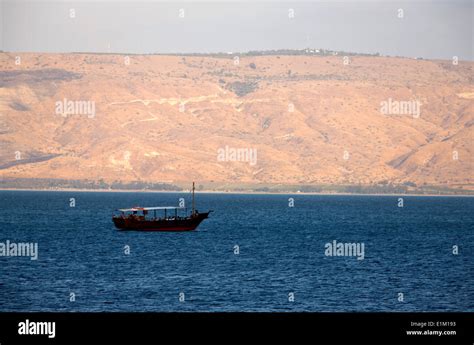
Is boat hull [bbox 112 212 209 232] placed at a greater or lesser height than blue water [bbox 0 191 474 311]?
greater

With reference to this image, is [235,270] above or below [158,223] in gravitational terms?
below

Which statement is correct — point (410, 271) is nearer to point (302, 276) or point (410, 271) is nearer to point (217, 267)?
point (302, 276)

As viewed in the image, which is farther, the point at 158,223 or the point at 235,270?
the point at 158,223

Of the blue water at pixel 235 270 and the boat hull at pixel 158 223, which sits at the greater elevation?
the boat hull at pixel 158 223

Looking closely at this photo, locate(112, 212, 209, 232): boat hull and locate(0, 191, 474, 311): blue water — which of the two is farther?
locate(112, 212, 209, 232): boat hull
